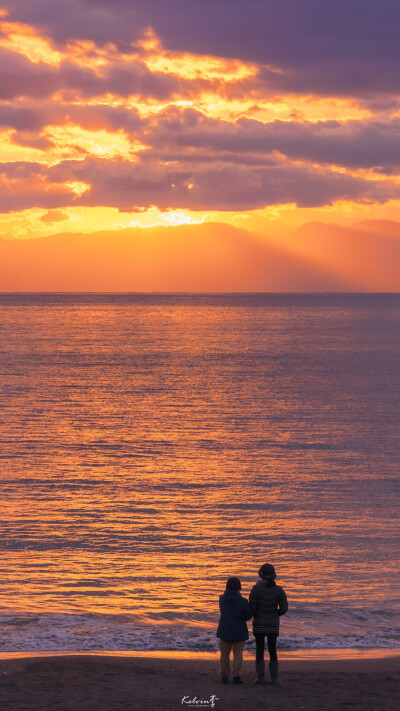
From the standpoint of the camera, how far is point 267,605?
13.8 m

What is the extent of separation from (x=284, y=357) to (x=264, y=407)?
5214 centimetres

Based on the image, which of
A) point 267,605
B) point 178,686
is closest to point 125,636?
point 178,686

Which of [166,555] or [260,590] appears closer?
[260,590]

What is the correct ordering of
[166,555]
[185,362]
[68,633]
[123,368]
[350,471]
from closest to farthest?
[68,633]
[166,555]
[350,471]
[123,368]
[185,362]

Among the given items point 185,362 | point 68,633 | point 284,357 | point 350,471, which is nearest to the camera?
point 68,633

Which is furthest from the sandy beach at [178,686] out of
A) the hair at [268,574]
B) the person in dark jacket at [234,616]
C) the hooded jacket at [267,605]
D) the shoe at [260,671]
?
the hair at [268,574]

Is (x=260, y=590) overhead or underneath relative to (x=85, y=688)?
overhead

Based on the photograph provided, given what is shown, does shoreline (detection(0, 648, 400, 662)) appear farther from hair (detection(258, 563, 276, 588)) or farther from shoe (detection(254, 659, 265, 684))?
hair (detection(258, 563, 276, 588))

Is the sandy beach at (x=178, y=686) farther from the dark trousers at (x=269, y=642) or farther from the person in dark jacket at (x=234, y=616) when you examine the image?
the person in dark jacket at (x=234, y=616)

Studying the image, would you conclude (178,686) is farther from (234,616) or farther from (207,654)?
(207,654)

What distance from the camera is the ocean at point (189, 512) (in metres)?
18.8

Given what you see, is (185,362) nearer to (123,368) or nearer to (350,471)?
(123,368)

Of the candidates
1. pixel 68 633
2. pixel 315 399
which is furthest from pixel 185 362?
pixel 68 633

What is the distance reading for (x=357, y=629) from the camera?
1822cm
